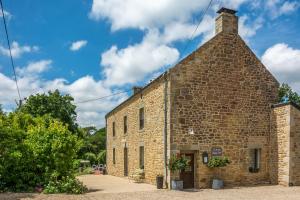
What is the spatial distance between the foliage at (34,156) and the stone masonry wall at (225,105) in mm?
4911

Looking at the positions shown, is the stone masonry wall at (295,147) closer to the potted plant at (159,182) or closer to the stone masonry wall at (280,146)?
the stone masonry wall at (280,146)

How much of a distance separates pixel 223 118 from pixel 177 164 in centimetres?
363

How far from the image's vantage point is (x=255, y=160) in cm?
1877

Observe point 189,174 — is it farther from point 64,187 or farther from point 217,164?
point 64,187

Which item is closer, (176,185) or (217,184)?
(176,185)

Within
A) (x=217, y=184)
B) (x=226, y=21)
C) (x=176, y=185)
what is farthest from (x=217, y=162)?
(x=226, y=21)

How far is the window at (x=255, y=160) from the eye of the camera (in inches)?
726

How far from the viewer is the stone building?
55.9ft

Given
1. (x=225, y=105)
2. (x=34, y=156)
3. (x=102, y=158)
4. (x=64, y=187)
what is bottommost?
(x=102, y=158)

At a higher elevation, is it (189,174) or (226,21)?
(226,21)

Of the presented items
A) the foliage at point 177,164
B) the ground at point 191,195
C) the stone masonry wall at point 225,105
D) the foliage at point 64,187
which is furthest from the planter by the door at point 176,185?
the foliage at point 64,187

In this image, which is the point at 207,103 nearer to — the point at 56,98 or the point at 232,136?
the point at 232,136

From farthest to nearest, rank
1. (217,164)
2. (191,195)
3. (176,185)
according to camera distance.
Result: (217,164)
(176,185)
(191,195)

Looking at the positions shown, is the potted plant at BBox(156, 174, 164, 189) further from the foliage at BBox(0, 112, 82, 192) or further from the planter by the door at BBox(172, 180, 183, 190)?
the foliage at BBox(0, 112, 82, 192)
